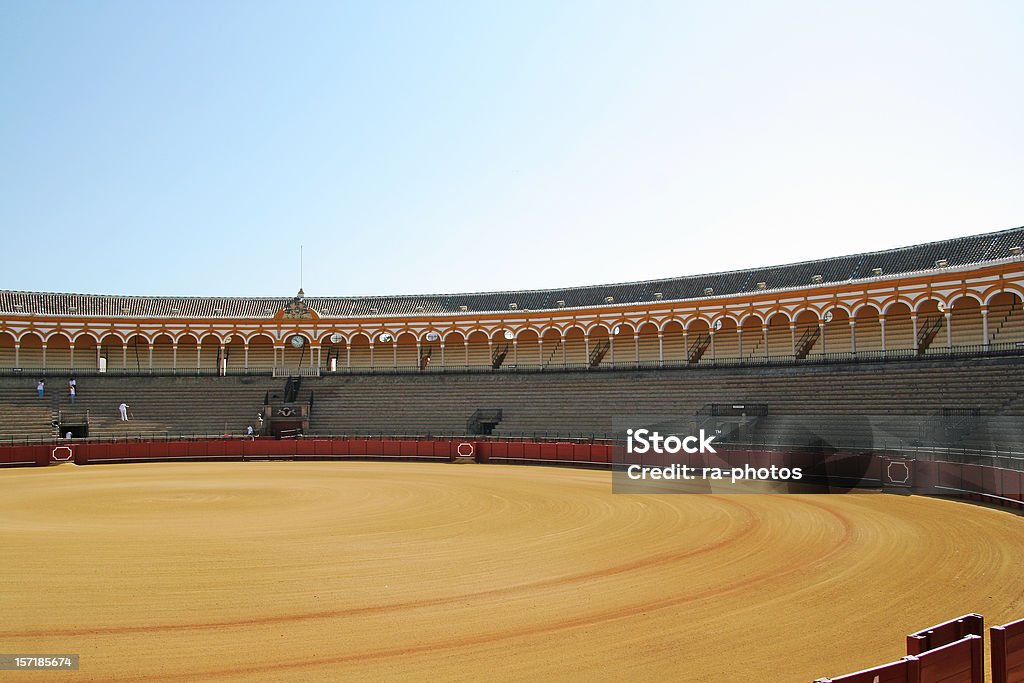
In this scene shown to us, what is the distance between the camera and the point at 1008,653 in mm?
5398

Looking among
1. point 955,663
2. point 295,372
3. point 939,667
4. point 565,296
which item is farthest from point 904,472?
point 295,372

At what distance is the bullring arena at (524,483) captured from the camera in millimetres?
8023

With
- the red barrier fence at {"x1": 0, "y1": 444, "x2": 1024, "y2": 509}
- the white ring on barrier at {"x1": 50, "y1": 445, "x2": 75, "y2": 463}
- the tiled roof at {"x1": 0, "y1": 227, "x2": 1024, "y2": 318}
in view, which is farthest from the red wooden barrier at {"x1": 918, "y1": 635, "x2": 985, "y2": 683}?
the white ring on barrier at {"x1": 50, "y1": 445, "x2": 75, "y2": 463}

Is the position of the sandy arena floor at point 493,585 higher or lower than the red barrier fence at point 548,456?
higher

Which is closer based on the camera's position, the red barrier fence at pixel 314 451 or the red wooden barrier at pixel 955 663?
the red wooden barrier at pixel 955 663

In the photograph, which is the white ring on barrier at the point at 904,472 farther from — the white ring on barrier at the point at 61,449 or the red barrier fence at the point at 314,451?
the white ring on barrier at the point at 61,449

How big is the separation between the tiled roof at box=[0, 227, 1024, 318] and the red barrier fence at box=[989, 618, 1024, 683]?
114 feet

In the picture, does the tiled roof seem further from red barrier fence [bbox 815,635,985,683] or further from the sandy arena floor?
red barrier fence [bbox 815,635,985,683]

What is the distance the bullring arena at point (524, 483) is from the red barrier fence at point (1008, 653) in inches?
1.2

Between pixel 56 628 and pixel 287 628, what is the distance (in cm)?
259

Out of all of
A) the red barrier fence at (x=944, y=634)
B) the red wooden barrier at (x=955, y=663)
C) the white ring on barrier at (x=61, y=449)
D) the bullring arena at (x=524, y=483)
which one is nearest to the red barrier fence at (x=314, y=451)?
the white ring on barrier at (x=61, y=449)

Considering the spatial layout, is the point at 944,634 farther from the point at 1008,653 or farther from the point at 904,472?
the point at 904,472

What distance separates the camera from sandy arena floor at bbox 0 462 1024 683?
752 centimetres

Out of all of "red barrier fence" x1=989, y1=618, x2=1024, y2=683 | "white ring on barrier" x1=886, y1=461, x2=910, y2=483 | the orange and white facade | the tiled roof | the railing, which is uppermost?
the tiled roof
